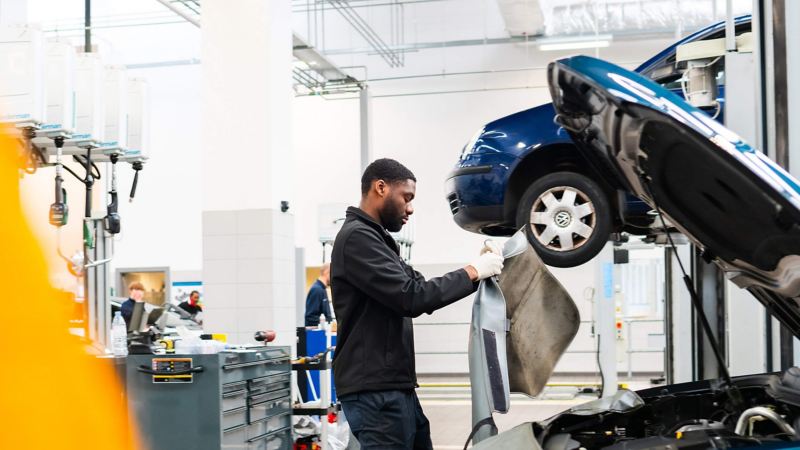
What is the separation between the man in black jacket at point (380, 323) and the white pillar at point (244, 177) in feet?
18.3

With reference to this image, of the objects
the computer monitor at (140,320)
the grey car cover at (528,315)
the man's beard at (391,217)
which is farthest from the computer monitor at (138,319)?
the grey car cover at (528,315)

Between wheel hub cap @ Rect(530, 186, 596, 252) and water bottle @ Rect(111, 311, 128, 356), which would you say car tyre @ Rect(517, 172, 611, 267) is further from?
water bottle @ Rect(111, 311, 128, 356)

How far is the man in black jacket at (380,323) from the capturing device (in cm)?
305

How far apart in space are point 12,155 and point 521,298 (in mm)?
1977

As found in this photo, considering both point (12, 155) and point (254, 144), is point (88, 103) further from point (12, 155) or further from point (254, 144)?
point (12, 155)

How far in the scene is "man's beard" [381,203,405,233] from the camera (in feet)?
10.9

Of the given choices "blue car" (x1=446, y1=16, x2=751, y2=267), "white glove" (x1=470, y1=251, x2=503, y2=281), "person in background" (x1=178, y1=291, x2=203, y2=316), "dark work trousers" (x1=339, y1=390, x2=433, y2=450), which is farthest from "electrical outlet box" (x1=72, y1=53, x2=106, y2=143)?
"person in background" (x1=178, y1=291, x2=203, y2=316)

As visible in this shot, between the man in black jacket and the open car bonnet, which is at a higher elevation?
the open car bonnet

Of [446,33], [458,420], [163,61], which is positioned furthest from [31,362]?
[163,61]

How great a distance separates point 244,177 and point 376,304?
5940mm

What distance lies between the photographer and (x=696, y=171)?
213cm

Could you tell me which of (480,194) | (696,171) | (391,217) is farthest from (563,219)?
(696,171)

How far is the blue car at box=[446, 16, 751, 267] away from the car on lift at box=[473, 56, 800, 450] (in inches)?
79.3

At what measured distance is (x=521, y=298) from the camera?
10.8 feet
